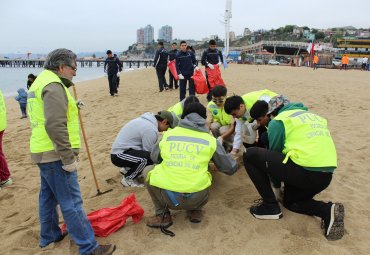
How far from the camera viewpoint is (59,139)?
8.00ft

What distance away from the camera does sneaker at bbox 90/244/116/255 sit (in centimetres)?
275

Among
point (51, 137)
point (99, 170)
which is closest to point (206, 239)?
point (51, 137)

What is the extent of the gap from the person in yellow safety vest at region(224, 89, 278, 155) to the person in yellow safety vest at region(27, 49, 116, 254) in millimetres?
1786

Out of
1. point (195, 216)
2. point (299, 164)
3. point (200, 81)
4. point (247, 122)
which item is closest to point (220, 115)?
point (247, 122)

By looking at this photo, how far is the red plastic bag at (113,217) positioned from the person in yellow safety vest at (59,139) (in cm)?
24

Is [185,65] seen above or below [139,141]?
above

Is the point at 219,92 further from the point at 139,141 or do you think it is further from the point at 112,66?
the point at 112,66

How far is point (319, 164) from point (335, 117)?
4.83 metres

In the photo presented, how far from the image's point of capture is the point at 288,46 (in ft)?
310

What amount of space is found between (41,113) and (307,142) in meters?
2.20

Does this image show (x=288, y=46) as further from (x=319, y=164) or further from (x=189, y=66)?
(x=319, y=164)

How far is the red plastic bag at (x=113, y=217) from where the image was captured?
3049mm

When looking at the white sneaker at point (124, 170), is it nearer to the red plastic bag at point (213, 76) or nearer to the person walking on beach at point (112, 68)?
the red plastic bag at point (213, 76)

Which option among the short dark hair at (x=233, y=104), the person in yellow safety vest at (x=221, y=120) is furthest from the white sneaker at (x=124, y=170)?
the short dark hair at (x=233, y=104)
